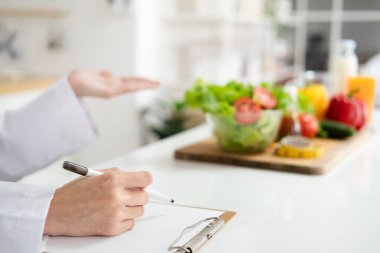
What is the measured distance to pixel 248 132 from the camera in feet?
4.36

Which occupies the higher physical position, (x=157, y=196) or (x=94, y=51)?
(x=94, y=51)

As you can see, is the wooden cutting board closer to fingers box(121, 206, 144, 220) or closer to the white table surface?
the white table surface

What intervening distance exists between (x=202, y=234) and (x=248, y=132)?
1.87ft

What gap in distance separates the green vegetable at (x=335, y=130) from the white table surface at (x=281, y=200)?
0.30 ft

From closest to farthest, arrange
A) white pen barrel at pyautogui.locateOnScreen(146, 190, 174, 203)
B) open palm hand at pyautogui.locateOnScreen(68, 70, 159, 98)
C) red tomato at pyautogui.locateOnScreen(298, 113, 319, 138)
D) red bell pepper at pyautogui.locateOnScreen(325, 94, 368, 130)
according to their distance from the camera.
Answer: white pen barrel at pyautogui.locateOnScreen(146, 190, 174, 203) < open palm hand at pyautogui.locateOnScreen(68, 70, 159, 98) < red tomato at pyautogui.locateOnScreen(298, 113, 319, 138) < red bell pepper at pyautogui.locateOnScreen(325, 94, 368, 130)

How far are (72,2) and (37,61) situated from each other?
483 millimetres

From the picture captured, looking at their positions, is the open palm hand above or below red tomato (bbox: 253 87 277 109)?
above

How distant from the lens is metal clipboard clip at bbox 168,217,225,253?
0.75 m

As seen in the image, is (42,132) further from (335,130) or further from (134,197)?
(335,130)

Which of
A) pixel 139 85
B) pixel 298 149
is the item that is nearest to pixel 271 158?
pixel 298 149

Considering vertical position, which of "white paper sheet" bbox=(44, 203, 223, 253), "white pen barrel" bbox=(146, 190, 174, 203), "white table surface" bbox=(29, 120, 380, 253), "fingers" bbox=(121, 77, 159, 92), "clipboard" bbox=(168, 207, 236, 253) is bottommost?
"white table surface" bbox=(29, 120, 380, 253)

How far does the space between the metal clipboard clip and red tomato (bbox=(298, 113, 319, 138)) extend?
0.74 metres

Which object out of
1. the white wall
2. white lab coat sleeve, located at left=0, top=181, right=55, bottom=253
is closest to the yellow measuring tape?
white lab coat sleeve, located at left=0, top=181, right=55, bottom=253

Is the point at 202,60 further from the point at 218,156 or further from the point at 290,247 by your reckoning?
the point at 290,247
